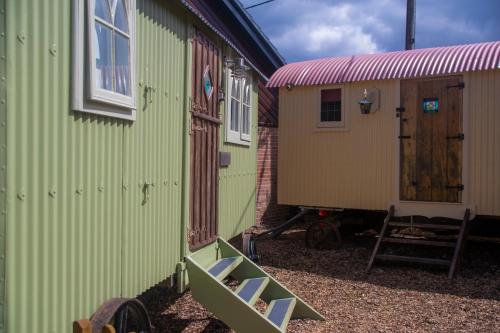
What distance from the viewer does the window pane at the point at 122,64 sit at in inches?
131

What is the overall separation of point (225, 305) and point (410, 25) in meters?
11.7

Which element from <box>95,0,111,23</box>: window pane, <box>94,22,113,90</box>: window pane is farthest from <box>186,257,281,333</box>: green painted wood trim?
<box>95,0,111,23</box>: window pane

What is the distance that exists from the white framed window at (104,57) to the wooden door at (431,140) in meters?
5.95

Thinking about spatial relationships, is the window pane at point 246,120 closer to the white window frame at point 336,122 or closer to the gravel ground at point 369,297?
the gravel ground at point 369,297

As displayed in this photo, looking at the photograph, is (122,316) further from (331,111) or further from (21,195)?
(331,111)

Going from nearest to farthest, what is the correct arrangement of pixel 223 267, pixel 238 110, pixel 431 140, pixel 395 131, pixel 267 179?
pixel 223 267 < pixel 238 110 < pixel 431 140 < pixel 395 131 < pixel 267 179

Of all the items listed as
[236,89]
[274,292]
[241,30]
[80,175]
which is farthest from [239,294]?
[241,30]

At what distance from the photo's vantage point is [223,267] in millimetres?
4797

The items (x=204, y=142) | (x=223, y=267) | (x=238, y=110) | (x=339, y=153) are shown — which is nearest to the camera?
(x=223, y=267)

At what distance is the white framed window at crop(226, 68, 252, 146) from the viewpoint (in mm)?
5953

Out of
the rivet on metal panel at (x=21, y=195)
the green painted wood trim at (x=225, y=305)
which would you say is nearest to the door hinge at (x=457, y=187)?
the green painted wood trim at (x=225, y=305)

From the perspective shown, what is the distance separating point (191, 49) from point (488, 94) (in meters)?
5.23

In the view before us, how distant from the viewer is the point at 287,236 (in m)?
9.93

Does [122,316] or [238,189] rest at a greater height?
[238,189]
